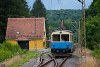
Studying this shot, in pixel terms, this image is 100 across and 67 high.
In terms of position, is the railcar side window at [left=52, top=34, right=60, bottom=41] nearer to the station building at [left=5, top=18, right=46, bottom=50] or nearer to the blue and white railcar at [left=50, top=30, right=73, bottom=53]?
the blue and white railcar at [left=50, top=30, right=73, bottom=53]

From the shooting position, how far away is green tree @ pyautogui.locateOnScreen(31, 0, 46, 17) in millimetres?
128113

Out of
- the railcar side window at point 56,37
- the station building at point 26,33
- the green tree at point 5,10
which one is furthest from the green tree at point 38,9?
the railcar side window at point 56,37

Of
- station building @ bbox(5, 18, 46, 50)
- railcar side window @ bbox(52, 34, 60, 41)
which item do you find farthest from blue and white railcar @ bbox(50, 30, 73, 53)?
station building @ bbox(5, 18, 46, 50)

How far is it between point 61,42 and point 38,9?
89.0 meters

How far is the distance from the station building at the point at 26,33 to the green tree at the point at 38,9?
49.4m

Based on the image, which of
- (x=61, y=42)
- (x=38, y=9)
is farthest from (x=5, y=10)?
(x=38, y=9)

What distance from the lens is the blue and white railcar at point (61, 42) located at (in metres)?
41.1

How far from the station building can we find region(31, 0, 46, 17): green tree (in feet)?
162

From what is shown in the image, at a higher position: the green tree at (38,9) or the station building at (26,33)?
the green tree at (38,9)

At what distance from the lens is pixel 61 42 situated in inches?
1615

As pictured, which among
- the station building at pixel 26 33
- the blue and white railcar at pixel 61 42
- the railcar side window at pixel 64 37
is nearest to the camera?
the blue and white railcar at pixel 61 42

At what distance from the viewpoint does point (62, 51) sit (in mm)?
41969

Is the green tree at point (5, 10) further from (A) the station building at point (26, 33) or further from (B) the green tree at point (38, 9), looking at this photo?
(B) the green tree at point (38, 9)

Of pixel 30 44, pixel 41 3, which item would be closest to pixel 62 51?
pixel 30 44
